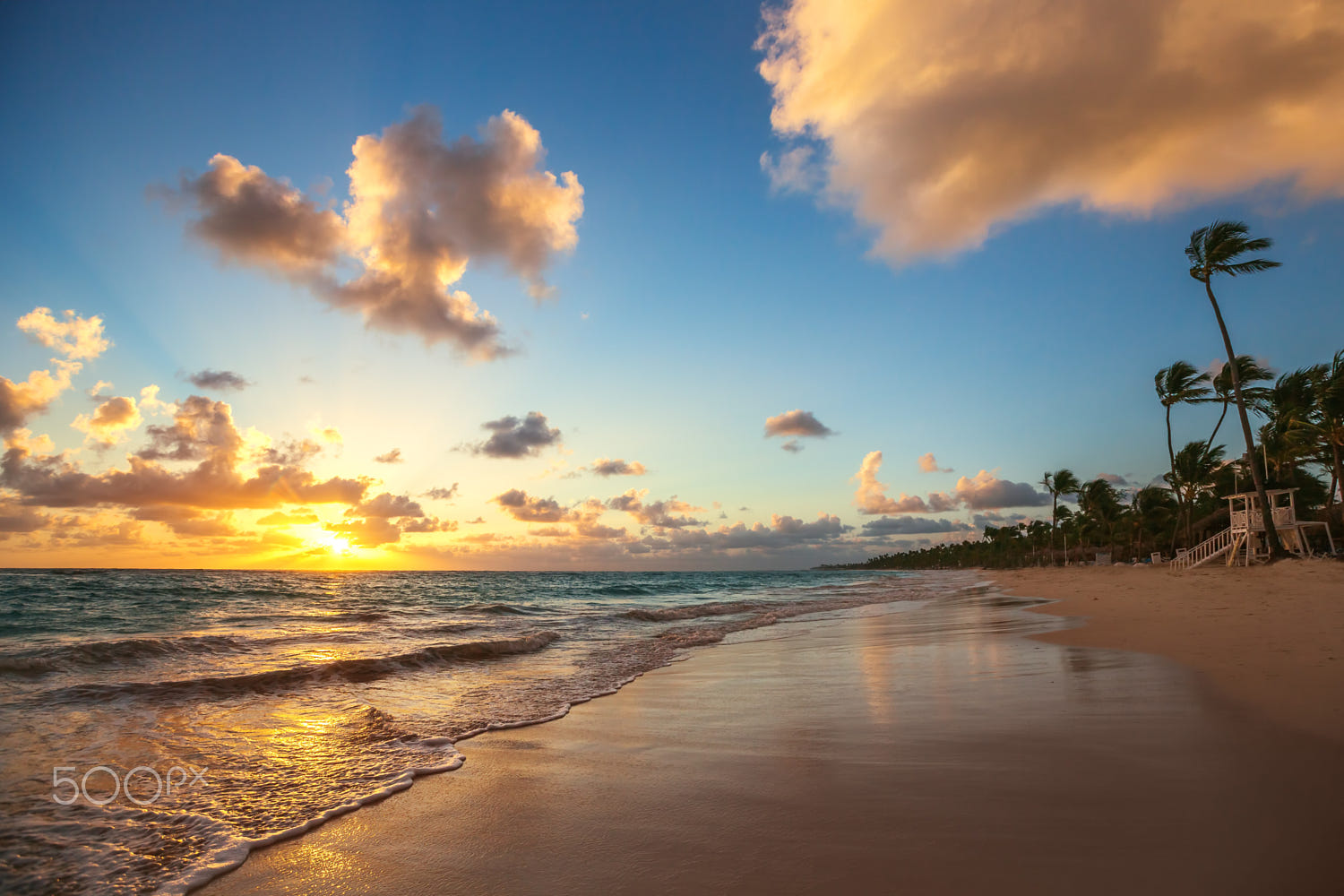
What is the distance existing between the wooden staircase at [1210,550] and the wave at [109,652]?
125ft

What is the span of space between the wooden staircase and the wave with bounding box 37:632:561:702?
33.7 m

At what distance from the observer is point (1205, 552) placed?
111ft

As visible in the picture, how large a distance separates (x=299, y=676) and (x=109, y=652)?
14.1 feet

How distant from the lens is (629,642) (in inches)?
543

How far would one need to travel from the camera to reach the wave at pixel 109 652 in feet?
30.1

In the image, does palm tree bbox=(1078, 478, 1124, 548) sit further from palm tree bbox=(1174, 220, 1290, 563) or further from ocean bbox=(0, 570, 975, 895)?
ocean bbox=(0, 570, 975, 895)

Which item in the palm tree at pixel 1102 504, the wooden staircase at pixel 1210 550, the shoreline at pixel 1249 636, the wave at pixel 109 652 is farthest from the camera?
the palm tree at pixel 1102 504

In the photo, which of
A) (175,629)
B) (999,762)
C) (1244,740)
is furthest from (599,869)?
(175,629)

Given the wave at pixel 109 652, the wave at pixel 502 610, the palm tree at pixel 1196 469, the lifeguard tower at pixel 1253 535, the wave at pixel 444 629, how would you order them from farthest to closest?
1. the palm tree at pixel 1196 469
2. the lifeguard tower at pixel 1253 535
3. the wave at pixel 502 610
4. the wave at pixel 444 629
5. the wave at pixel 109 652

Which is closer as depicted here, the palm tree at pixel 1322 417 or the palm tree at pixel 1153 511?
Answer: the palm tree at pixel 1322 417

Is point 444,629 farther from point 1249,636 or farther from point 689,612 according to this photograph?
point 1249,636

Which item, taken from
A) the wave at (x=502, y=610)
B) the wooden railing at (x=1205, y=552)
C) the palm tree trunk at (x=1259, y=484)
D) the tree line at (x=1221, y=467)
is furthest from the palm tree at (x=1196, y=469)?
the wave at (x=502, y=610)

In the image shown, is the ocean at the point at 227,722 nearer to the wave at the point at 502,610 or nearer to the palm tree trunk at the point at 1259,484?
the wave at the point at 502,610

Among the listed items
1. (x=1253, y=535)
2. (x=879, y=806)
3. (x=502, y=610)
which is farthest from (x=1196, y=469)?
(x=879, y=806)
